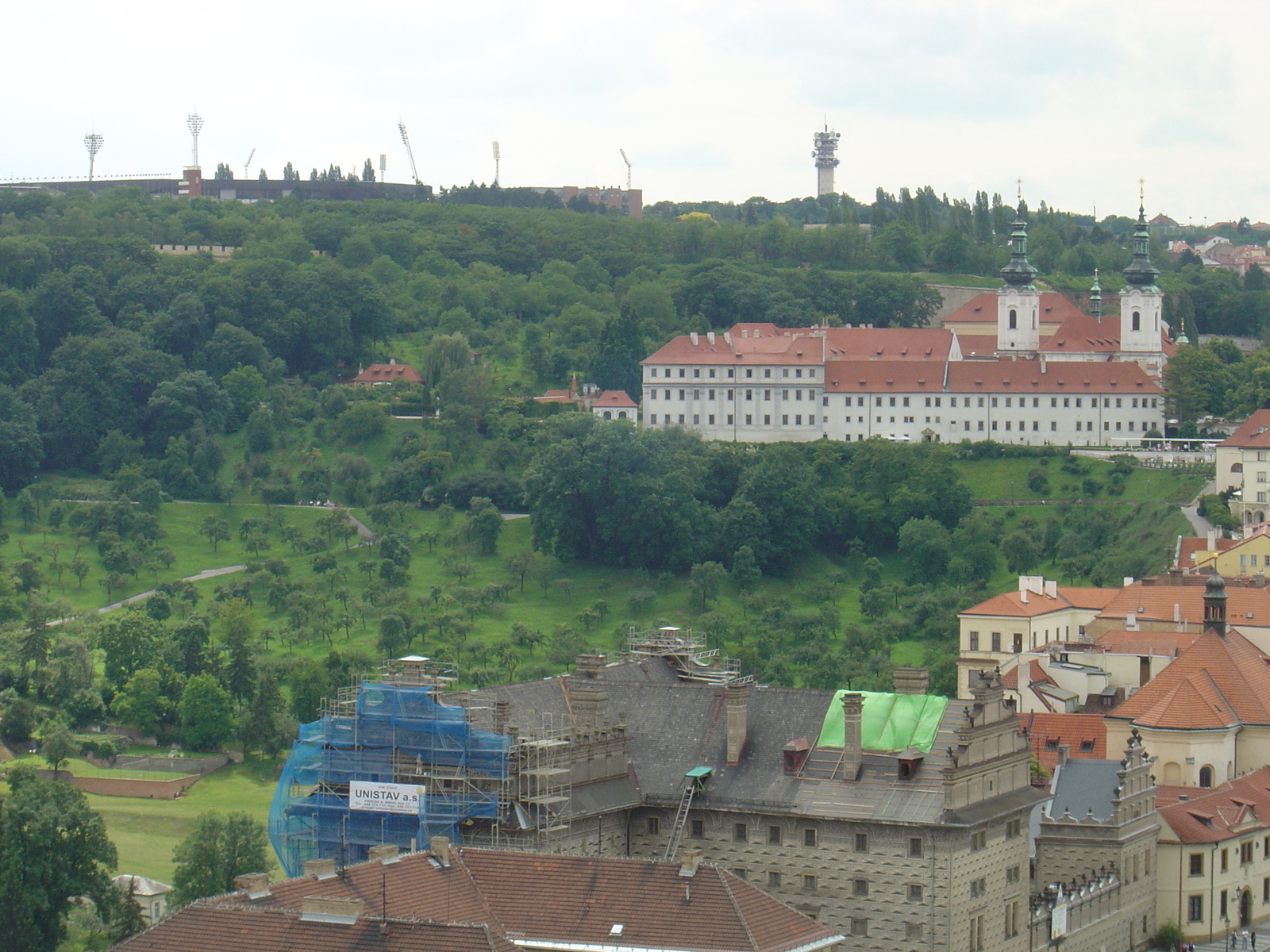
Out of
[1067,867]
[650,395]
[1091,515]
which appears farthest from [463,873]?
[650,395]

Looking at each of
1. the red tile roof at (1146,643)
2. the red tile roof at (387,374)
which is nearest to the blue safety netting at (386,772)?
the red tile roof at (1146,643)

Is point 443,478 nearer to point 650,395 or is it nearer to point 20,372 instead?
point 650,395

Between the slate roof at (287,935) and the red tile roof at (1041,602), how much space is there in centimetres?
4983

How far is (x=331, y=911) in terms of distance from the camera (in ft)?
129

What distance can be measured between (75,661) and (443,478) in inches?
1473

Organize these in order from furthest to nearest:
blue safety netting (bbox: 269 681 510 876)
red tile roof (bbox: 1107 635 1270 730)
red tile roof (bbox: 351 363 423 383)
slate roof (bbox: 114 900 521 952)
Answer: red tile roof (bbox: 351 363 423 383) < red tile roof (bbox: 1107 635 1270 730) < blue safety netting (bbox: 269 681 510 876) < slate roof (bbox: 114 900 521 952)

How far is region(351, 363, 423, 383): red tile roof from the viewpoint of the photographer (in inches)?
5610

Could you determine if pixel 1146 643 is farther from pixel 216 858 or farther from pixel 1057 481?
pixel 1057 481

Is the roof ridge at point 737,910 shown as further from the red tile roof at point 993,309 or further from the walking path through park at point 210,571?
the red tile roof at point 993,309

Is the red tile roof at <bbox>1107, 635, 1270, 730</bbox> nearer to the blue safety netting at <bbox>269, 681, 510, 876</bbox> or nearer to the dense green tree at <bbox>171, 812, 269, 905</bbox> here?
the blue safety netting at <bbox>269, 681, 510, 876</bbox>

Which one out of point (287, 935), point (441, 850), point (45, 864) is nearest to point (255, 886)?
point (287, 935)

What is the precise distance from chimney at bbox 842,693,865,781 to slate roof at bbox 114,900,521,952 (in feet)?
47.0

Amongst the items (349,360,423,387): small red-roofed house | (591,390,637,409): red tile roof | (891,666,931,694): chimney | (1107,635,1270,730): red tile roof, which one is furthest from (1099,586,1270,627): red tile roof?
(349,360,423,387): small red-roofed house

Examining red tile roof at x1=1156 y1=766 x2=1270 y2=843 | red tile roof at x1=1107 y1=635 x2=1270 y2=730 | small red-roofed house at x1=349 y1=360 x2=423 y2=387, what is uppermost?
small red-roofed house at x1=349 y1=360 x2=423 y2=387
